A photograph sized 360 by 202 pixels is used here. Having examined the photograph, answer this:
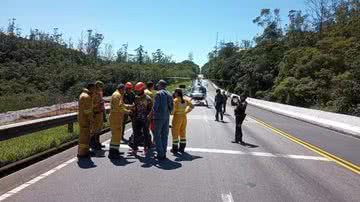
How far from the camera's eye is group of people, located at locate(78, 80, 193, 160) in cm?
1114

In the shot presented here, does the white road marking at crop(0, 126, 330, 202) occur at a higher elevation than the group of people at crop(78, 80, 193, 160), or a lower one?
lower

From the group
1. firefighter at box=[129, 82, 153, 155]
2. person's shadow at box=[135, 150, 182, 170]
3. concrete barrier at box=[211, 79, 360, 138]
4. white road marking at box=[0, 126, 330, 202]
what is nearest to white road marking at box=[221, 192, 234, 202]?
white road marking at box=[0, 126, 330, 202]

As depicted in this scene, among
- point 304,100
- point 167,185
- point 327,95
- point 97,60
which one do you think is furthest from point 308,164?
point 97,60

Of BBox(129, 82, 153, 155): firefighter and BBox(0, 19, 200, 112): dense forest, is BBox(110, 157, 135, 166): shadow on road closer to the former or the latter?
BBox(129, 82, 153, 155): firefighter

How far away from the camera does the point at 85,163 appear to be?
1048cm

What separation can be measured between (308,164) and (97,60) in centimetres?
11509

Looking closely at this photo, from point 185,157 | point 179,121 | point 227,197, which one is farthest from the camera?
Result: point 179,121

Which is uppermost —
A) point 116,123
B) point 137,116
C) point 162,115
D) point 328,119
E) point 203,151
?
point 162,115

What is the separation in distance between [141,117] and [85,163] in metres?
2.21

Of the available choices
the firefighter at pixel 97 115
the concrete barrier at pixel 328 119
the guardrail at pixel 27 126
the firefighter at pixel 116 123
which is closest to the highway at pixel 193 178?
the firefighter at pixel 116 123

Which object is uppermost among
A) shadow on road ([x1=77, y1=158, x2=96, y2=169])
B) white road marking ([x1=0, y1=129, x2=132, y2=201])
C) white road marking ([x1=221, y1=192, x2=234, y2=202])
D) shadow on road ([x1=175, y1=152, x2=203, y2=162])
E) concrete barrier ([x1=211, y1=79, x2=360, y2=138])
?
white road marking ([x1=221, y1=192, x2=234, y2=202])

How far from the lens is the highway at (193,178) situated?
25.0 feet

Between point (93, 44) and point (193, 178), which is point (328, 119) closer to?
point (193, 178)

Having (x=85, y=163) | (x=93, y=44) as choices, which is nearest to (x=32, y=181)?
(x=85, y=163)
